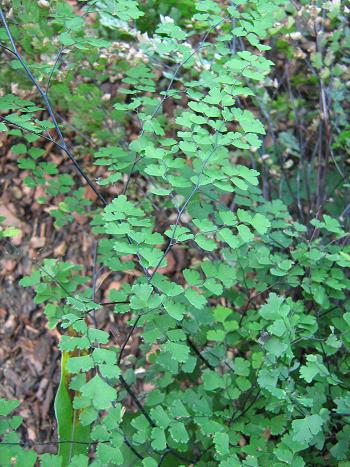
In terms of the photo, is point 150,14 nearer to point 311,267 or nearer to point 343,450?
point 311,267

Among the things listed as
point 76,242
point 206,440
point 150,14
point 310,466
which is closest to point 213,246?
point 206,440

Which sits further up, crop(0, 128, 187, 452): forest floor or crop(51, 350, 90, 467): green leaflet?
crop(51, 350, 90, 467): green leaflet

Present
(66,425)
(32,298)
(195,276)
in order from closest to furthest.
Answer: (195,276) → (66,425) → (32,298)

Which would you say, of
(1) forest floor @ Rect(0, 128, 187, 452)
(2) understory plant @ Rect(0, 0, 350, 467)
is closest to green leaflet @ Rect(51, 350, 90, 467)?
(2) understory plant @ Rect(0, 0, 350, 467)

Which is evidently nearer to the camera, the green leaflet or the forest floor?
the green leaflet

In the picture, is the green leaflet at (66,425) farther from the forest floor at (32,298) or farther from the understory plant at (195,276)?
the forest floor at (32,298)

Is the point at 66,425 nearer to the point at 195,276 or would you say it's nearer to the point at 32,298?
the point at 195,276

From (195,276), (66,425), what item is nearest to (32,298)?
(66,425)

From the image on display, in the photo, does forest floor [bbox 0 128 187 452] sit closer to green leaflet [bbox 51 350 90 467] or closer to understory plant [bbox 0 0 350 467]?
understory plant [bbox 0 0 350 467]
